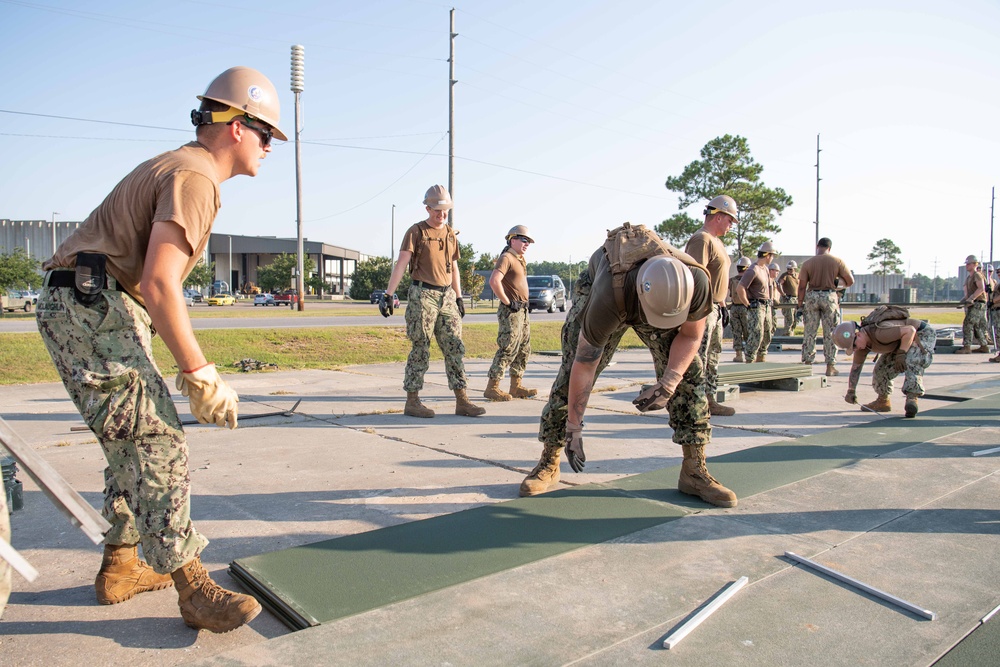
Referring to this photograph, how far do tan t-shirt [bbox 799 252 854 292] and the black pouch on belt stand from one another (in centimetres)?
999

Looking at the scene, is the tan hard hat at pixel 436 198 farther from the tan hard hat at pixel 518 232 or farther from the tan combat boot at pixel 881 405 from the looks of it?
the tan combat boot at pixel 881 405

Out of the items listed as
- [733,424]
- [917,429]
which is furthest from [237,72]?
[917,429]

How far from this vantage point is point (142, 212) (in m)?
2.53

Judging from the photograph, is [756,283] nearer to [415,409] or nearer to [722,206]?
[722,206]

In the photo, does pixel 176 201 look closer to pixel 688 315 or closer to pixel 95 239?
pixel 95 239

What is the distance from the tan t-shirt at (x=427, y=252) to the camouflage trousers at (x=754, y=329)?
6199mm

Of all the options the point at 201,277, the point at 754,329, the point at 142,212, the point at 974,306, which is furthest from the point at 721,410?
the point at 201,277

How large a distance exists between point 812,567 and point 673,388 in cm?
101

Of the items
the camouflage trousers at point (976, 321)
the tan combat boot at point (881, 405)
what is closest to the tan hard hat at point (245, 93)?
the tan combat boot at point (881, 405)

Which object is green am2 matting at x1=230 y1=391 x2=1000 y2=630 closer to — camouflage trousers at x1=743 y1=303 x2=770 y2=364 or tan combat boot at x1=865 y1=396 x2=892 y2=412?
tan combat boot at x1=865 y1=396 x2=892 y2=412

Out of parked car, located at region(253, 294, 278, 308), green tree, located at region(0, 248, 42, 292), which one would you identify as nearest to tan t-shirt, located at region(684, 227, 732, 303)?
green tree, located at region(0, 248, 42, 292)

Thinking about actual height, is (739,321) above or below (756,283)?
below

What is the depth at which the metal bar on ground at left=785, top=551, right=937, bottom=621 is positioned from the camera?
2760 mm

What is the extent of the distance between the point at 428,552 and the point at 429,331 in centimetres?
387
